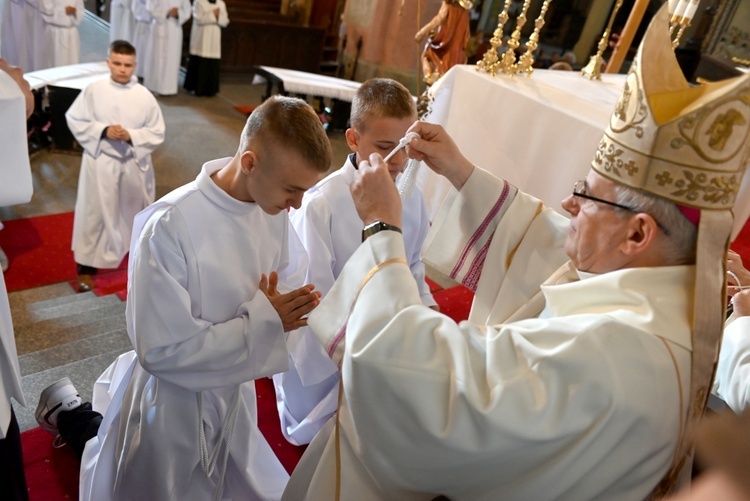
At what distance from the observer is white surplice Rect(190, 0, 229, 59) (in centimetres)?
984

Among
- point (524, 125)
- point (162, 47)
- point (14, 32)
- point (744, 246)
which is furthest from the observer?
point (162, 47)

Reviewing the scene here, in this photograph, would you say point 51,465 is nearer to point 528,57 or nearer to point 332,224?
point 332,224

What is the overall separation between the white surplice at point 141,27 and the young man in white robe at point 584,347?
9.95 metres

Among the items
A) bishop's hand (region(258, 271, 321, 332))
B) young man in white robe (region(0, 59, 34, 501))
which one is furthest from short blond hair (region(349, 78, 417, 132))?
young man in white robe (region(0, 59, 34, 501))

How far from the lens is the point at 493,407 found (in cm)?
120

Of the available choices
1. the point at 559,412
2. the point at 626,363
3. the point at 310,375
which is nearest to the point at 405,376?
the point at 559,412

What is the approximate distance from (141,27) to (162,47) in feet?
2.26

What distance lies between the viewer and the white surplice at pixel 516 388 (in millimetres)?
1202

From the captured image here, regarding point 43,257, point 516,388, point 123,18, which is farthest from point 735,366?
point 123,18

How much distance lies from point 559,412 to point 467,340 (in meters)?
0.26

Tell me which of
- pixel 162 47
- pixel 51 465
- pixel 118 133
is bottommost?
pixel 51 465

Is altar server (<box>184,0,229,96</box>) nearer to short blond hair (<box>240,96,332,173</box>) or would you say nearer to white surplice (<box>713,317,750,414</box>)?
short blond hair (<box>240,96,332,173</box>)

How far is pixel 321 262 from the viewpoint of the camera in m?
2.55

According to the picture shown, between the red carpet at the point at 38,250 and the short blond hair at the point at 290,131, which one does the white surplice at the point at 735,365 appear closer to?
the short blond hair at the point at 290,131
